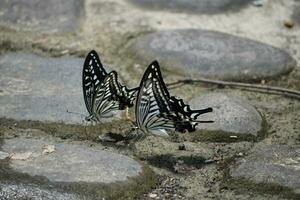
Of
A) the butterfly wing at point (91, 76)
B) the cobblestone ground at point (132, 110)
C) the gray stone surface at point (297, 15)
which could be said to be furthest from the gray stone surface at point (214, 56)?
the butterfly wing at point (91, 76)

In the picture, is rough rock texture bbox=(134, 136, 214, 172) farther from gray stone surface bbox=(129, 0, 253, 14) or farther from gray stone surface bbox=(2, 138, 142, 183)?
gray stone surface bbox=(129, 0, 253, 14)

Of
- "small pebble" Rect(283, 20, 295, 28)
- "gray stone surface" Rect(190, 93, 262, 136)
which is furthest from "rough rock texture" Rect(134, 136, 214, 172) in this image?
"small pebble" Rect(283, 20, 295, 28)

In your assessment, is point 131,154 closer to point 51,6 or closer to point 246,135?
point 246,135

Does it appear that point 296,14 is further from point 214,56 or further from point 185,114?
point 185,114

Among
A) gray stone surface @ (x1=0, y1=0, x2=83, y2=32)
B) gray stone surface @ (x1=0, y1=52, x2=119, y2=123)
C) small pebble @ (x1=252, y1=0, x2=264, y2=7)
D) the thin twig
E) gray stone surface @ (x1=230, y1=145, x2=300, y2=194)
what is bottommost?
gray stone surface @ (x1=230, y1=145, x2=300, y2=194)

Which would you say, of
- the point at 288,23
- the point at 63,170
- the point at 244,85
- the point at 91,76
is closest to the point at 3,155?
the point at 63,170

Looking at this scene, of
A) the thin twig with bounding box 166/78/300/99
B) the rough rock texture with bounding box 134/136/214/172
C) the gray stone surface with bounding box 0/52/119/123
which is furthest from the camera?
the thin twig with bounding box 166/78/300/99

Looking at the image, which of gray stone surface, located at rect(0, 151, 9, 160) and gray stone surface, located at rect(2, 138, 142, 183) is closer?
gray stone surface, located at rect(2, 138, 142, 183)

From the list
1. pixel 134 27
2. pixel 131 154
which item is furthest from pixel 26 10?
pixel 131 154
